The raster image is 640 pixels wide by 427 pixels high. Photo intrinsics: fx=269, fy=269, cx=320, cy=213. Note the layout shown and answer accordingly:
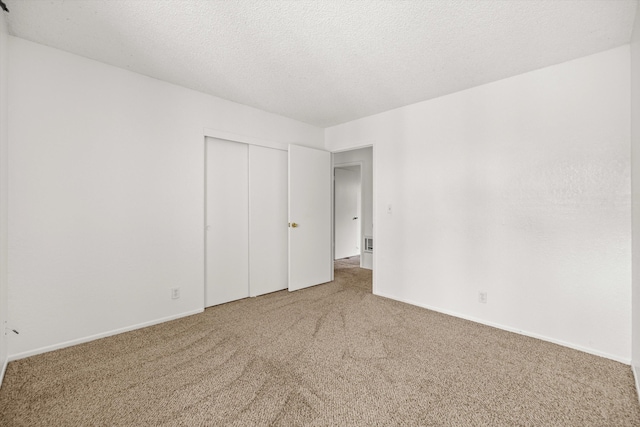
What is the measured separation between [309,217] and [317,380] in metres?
2.47

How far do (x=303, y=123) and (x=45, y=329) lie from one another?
3612 millimetres

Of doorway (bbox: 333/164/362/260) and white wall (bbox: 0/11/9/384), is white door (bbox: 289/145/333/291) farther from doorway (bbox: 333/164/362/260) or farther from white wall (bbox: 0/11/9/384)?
white wall (bbox: 0/11/9/384)

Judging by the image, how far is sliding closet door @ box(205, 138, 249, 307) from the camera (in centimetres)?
321

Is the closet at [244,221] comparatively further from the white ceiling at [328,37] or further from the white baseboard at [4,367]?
the white baseboard at [4,367]

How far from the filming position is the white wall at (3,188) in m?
1.84

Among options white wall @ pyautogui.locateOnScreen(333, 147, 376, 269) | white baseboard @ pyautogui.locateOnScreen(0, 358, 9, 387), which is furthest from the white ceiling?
white wall @ pyautogui.locateOnScreen(333, 147, 376, 269)

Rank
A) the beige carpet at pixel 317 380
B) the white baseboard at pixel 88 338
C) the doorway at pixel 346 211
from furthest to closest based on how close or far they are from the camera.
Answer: the doorway at pixel 346 211 < the white baseboard at pixel 88 338 < the beige carpet at pixel 317 380

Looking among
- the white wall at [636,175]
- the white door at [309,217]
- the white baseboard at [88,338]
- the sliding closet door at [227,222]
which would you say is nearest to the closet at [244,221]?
the sliding closet door at [227,222]

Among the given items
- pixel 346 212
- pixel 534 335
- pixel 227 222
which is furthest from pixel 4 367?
pixel 346 212

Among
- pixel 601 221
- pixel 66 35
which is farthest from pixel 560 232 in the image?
pixel 66 35

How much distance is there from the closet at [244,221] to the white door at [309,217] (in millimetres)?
207

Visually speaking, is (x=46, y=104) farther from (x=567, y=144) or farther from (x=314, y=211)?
(x=567, y=144)

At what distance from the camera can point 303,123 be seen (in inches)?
163

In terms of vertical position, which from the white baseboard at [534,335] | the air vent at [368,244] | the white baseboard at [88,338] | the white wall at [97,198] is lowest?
the white baseboard at [534,335]
